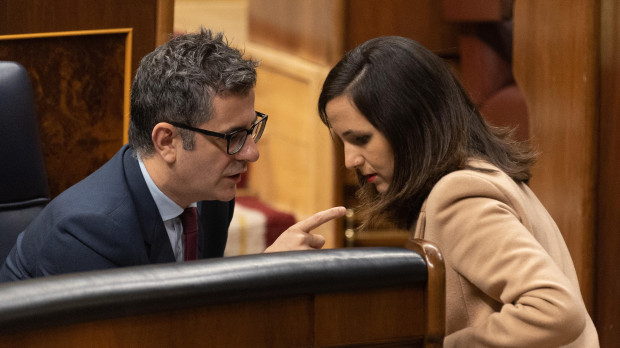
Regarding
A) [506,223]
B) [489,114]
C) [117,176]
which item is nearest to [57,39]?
[117,176]

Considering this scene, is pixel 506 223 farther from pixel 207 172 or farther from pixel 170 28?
pixel 170 28

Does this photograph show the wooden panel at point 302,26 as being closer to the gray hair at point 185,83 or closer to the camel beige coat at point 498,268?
the gray hair at point 185,83

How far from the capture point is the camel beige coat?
0.81 metres

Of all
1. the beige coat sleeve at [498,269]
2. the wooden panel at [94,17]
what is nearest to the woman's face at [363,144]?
the beige coat sleeve at [498,269]

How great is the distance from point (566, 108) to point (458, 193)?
102 centimetres

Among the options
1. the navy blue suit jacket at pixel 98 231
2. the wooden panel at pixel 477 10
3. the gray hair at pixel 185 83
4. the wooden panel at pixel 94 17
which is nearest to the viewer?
the navy blue suit jacket at pixel 98 231

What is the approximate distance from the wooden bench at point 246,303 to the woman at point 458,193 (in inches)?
6.3

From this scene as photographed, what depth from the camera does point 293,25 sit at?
6.59ft

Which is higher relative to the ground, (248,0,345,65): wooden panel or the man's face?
(248,0,345,65): wooden panel

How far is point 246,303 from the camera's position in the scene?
0.64m

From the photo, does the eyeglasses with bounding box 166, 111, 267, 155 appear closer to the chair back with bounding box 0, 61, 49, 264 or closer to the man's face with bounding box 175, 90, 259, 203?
the man's face with bounding box 175, 90, 259, 203

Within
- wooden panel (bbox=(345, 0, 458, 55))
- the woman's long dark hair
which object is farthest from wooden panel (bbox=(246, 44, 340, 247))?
the woman's long dark hair

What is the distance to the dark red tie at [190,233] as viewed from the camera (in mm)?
1137

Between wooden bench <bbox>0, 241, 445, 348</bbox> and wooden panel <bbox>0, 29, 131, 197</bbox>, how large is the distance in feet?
2.93
